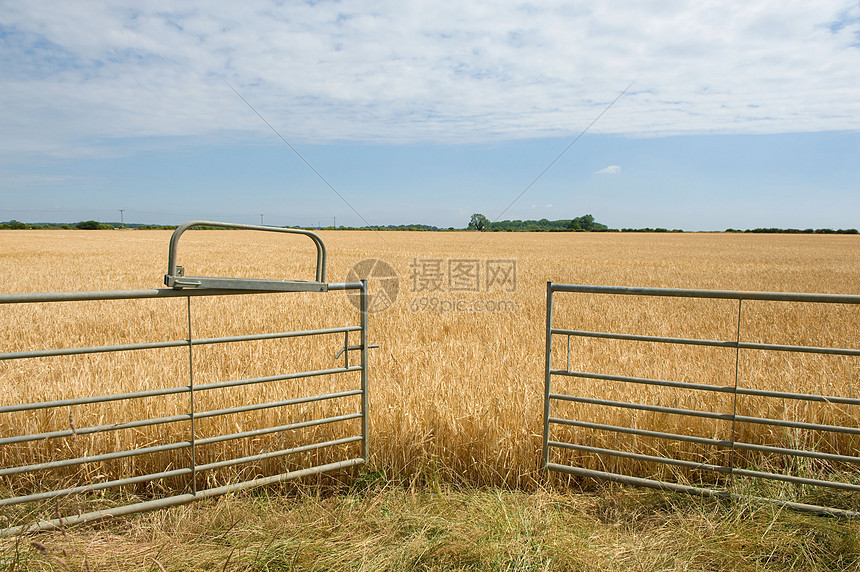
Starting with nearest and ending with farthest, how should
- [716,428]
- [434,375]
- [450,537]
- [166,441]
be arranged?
[450,537], [166,441], [716,428], [434,375]

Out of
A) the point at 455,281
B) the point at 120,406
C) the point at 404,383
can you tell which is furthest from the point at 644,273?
the point at 120,406

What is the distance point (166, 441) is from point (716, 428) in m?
4.36

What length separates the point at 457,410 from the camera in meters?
4.36

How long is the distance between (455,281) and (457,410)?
12.6 meters

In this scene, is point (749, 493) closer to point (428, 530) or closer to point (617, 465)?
point (617, 465)

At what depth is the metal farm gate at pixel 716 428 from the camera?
352cm

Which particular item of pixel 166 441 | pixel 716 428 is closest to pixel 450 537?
pixel 166 441

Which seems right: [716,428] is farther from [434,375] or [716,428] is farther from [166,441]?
[166,441]

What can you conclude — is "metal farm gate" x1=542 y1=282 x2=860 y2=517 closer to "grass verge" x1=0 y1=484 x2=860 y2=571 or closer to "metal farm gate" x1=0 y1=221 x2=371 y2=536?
"grass verge" x1=0 y1=484 x2=860 y2=571

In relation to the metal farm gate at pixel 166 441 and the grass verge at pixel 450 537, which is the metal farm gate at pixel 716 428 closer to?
the grass verge at pixel 450 537

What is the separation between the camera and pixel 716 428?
4395mm

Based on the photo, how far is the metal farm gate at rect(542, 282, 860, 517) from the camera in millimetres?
3516

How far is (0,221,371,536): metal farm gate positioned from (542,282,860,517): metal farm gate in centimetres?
157

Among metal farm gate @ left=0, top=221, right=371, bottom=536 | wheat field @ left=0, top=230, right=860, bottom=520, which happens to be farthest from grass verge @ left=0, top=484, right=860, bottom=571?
wheat field @ left=0, top=230, right=860, bottom=520
